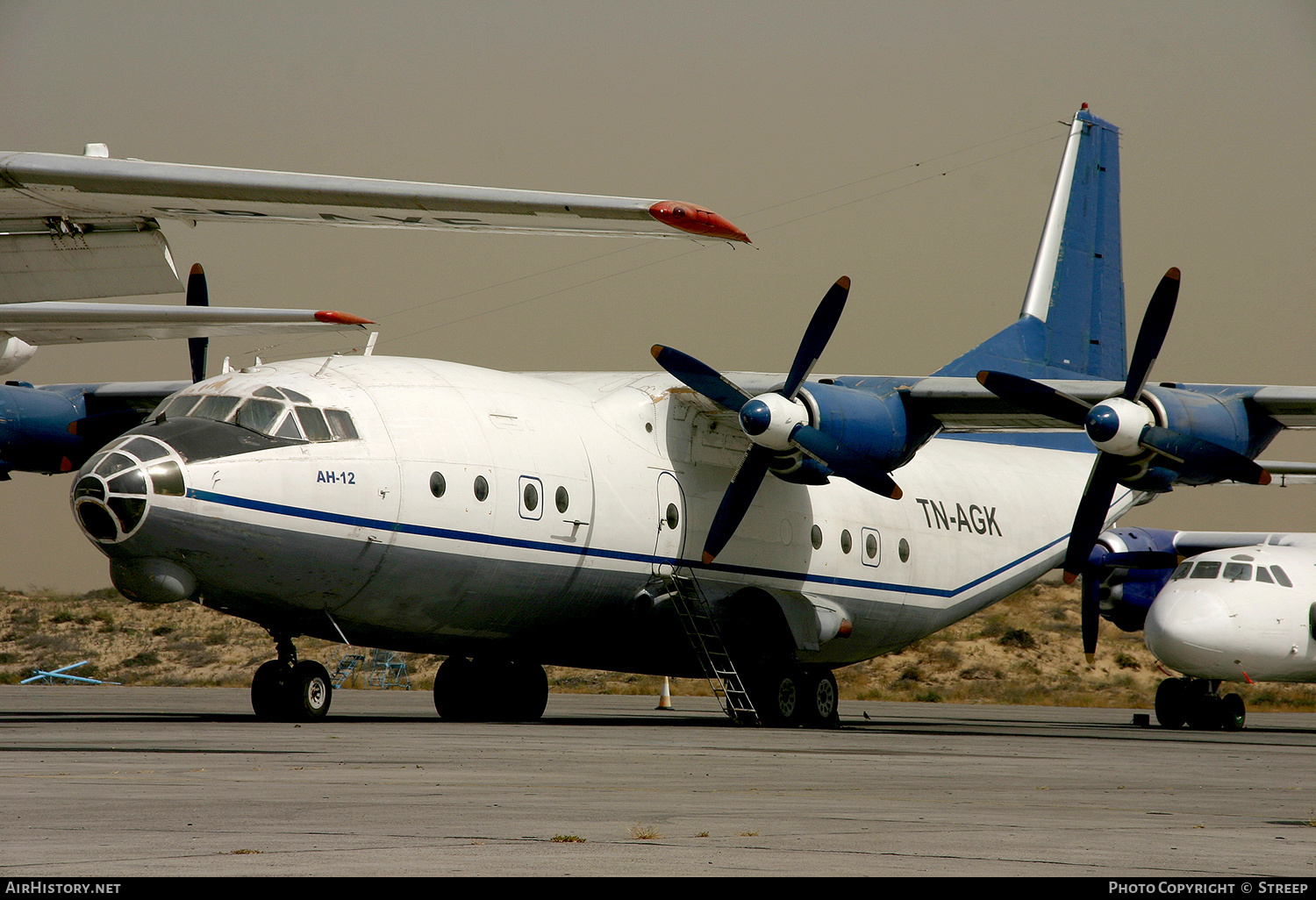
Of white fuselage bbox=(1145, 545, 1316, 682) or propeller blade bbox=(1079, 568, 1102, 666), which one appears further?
propeller blade bbox=(1079, 568, 1102, 666)

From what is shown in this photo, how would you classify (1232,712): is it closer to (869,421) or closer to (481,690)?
(869,421)

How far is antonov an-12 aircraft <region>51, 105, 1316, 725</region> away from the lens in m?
15.3

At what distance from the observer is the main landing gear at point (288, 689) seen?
16.5m

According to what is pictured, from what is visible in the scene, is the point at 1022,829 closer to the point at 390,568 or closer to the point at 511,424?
the point at 390,568

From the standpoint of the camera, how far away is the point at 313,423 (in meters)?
16.0

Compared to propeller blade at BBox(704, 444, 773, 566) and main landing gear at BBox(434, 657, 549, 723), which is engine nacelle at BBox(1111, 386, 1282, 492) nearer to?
propeller blade at BBox(704, 444, 773, 566)

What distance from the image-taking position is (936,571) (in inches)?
916

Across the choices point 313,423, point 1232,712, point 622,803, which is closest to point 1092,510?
point 1232,712

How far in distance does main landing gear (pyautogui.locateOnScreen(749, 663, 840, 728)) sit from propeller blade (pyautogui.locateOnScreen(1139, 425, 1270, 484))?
5.39m

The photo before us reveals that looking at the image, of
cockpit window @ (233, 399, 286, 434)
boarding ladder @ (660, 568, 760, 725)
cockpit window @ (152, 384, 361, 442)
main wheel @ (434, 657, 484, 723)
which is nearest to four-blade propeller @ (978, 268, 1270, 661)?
boarding ladder @ (660, 568, 760, 725)

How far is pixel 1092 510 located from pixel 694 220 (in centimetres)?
1272

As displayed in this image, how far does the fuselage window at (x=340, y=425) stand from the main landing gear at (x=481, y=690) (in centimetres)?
452

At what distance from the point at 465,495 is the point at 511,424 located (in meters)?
1.29
